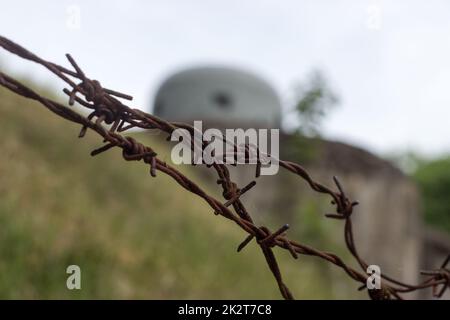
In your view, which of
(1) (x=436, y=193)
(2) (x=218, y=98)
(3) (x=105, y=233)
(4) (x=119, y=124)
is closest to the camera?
(4) (x=119, y=124)

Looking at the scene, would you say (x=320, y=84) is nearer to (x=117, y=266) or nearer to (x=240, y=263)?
(x=240, y=263)

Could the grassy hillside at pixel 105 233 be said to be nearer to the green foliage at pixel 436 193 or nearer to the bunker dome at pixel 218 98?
the bunker dome at pixel 218 98

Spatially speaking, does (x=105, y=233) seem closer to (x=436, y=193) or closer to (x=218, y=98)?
(x=218, y=98)

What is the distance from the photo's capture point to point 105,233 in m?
7.03

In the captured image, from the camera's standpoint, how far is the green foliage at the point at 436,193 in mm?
30906

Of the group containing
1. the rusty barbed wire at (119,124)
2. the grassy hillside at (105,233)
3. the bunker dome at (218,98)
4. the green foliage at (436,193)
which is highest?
the green foliage at (436,193)

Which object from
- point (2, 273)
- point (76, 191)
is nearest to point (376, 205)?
point (76, 191)

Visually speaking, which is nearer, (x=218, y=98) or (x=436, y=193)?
(x=218, y=98)

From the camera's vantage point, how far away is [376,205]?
1545cm

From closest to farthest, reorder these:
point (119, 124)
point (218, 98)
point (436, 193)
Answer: point (119, 124), point (218, 98), point (436, 193)

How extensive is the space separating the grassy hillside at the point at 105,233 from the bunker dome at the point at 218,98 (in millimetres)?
6582

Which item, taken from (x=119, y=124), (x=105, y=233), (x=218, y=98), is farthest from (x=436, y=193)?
(x=119, y=124)

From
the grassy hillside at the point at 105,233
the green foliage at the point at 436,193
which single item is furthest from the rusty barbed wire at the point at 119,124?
the green foliage at the point at 436,193

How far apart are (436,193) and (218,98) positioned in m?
17.8
